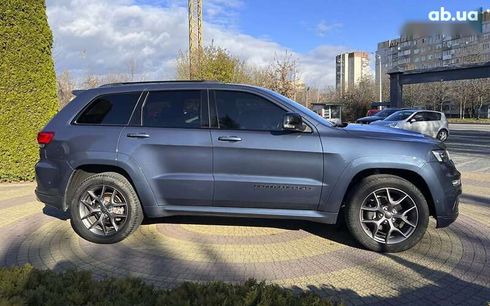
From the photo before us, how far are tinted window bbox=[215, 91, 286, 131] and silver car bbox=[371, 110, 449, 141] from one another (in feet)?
52.3

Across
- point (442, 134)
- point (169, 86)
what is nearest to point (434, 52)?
point (442, 134)

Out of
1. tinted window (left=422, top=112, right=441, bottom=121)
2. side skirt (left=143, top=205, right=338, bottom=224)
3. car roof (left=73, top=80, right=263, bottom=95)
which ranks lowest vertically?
side skirt (left=143, top=205, right=338, bottom=224)

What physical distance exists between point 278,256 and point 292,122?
57.8 inches

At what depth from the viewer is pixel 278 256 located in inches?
173

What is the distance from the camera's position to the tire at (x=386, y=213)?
4402mm

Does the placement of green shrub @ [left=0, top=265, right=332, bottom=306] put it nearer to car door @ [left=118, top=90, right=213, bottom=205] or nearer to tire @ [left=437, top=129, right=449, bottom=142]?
car door @ [left=118, top=90, right=213, bottom=205]

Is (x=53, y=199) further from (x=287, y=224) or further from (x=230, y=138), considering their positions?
(x=287, y=224)

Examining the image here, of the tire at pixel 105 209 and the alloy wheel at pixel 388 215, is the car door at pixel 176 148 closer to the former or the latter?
the tire at pixel 105 209

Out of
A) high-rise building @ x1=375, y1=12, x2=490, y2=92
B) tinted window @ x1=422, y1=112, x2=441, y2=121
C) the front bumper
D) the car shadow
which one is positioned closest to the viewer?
the front bumper

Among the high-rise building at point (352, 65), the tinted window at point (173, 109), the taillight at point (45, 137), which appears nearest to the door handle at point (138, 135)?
the tinted window at point (173, 109)

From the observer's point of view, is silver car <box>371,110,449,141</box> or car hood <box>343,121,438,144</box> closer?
car hood <box>343,121,438,144</box>

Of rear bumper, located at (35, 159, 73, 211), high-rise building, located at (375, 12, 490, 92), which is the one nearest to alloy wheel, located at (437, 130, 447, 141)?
rear bumper, located at (35, 159, 73, 211)

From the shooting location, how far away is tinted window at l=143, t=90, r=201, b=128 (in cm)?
477

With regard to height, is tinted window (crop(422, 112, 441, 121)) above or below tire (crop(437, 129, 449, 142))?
above
